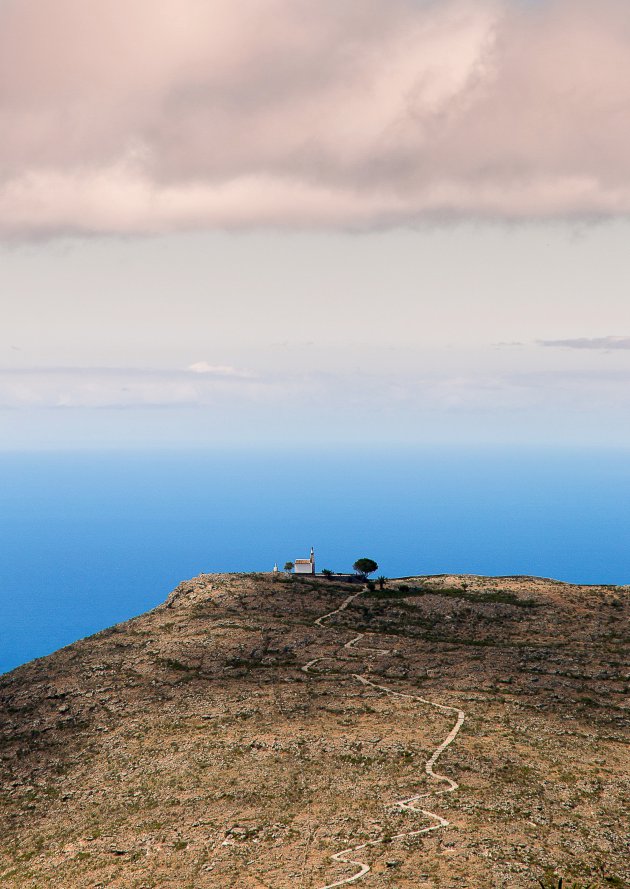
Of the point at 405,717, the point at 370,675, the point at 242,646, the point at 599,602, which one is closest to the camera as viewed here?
the point at 405,717

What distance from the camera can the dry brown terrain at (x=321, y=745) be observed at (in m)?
52.8

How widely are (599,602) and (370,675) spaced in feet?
147

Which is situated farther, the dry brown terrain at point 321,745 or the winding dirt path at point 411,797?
the dry brown terrain at point 321,745

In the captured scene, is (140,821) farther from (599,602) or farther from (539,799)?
(599,602)

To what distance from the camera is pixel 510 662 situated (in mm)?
91312

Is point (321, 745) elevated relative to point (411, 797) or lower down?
elevated

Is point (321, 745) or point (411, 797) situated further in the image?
point (321, 745)

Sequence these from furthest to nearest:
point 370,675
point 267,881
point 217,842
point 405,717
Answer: point 370,675, point 405,717, point 217,842, point 267,881

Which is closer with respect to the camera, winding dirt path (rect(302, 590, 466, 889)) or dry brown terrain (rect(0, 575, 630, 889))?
winding dirt path (rect(302, 590, 466, 889))

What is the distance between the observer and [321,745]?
7038cm

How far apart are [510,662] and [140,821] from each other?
166 ft

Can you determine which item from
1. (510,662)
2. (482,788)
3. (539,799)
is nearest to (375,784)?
(482,788)

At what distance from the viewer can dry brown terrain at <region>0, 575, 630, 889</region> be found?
5275 centimetres

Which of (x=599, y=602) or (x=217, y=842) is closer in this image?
(x=217, y=842)
